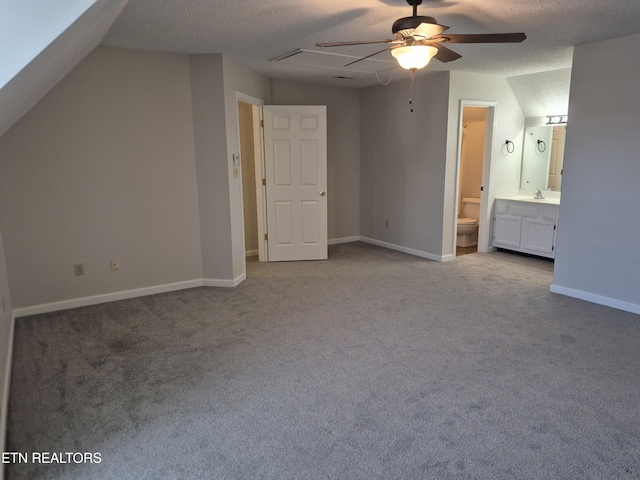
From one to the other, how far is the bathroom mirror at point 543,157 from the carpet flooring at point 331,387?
88.5 inches

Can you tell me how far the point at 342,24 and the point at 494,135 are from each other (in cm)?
330

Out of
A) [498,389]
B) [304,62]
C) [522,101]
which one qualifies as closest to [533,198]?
[522,101]

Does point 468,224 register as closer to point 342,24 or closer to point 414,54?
point 342,24

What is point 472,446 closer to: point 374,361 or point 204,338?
point 374,361

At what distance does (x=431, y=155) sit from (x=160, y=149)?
325 cm

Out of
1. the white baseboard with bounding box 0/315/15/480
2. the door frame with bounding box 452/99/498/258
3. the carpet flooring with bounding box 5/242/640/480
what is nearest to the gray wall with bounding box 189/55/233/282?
the carpet flooring with bounding box 5/242/640/480

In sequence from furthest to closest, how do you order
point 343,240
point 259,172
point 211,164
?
point 343,240
point 259,172
point 211,164

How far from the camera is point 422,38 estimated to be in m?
2.67

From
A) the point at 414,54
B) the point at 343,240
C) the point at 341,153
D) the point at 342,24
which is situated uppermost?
the point at 342,24

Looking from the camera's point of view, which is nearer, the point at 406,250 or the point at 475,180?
the point at 406,250

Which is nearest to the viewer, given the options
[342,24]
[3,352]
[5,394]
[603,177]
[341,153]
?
[5,394]

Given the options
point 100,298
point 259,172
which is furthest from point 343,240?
point 100,298

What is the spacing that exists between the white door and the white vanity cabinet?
8.04ft

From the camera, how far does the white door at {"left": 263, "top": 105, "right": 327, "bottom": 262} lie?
18.3 ft
